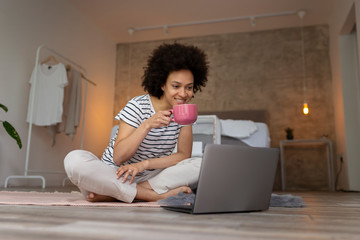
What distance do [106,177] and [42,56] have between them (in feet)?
11.0

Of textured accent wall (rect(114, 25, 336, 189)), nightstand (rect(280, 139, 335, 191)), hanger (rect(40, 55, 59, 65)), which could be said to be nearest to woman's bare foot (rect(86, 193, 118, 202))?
hanger (rect(40, 55, 59, 65))

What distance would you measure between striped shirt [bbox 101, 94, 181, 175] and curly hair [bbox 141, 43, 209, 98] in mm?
80

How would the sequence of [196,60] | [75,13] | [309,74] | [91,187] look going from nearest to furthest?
[91,187]
[196,60]
[75,13]
[309,74]

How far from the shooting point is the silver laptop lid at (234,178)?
3.47 ft

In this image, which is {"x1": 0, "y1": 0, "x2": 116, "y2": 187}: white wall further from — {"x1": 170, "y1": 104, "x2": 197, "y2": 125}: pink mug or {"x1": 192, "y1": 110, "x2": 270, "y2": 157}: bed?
{"x1": 170, "y1": 104, "x2": 197, "y2": 125}: pink mug

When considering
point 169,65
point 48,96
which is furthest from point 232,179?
point 48,96

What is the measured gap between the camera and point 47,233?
69 cm

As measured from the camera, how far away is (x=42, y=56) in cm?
426

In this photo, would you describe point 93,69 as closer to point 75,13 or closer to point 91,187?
point 75,13

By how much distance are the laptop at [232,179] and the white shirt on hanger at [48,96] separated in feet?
9.55

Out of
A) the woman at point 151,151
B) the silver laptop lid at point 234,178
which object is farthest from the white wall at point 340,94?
the silver laptop lid at point 234,178

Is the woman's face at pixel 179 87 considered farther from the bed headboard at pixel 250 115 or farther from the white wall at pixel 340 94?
the bed headboard at pixel 250 115

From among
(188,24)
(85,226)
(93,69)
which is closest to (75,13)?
(93,69)

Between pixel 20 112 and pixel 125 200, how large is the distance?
284 cm
